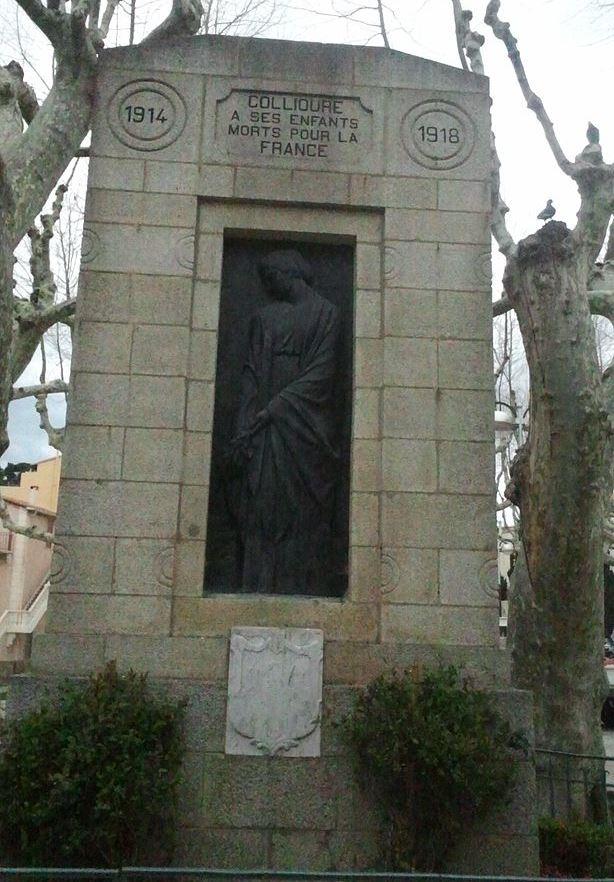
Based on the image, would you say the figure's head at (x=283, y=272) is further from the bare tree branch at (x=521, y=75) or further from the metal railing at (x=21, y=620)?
the metal railing at (x=21, y=620)

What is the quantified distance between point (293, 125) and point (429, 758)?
5.58 metres

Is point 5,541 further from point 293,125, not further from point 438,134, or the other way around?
point 438,134

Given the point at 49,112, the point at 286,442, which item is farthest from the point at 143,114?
the point at 286,442

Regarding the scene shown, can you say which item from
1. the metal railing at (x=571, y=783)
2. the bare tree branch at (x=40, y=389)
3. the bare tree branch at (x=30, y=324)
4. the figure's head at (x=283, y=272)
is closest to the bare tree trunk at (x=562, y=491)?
the metal railing at (x=571, y=783)

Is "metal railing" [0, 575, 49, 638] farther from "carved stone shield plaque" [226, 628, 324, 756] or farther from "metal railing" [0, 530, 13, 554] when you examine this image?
"carved stone shield plaque" [226, 628, 324, 756]

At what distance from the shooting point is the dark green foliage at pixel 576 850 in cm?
709

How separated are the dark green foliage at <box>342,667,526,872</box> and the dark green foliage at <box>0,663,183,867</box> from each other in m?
1.46

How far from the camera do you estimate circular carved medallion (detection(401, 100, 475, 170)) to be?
25.9 ft

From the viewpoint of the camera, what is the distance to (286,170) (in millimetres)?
7797

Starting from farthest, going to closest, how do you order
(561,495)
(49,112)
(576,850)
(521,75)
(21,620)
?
(21,620), (521,75), (49,112), (561,495), (576,850)

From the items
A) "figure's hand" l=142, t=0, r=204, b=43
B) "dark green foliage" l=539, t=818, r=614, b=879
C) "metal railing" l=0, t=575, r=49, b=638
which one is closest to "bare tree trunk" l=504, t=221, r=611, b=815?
"dark green foliage" l=539, t=818, r=614, b=879

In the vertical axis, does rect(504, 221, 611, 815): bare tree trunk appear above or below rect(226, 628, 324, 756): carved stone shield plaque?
above

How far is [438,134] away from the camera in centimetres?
796

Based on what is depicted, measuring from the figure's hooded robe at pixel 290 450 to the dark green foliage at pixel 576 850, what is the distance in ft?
9.85
